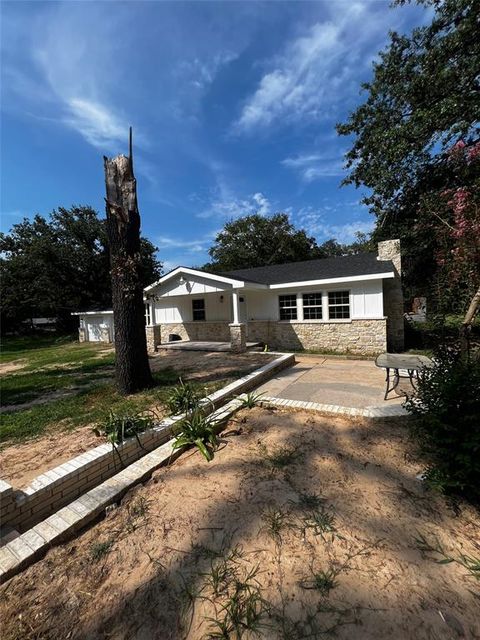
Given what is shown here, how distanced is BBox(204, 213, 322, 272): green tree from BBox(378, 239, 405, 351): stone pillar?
19065mm

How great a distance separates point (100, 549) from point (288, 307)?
1084cm

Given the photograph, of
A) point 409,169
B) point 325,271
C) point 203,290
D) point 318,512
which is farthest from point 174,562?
point 409,169

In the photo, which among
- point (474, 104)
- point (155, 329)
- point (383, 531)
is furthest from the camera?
point (155, 329)

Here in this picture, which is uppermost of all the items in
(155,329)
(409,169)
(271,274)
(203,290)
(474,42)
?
(474,42)

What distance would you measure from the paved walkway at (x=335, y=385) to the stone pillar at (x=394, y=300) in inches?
110

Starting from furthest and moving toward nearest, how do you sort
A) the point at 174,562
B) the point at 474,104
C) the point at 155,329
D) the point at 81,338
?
the point at 81,338
the point at 155,329
the point at 474,104
the point at 174,562

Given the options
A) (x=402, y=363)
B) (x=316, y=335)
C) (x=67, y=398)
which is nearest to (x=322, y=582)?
(x=402, y=363)

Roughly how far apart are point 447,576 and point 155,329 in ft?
42.5

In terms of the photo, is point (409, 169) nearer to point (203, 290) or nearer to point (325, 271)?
point (325, 271)

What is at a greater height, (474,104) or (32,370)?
(474,104)

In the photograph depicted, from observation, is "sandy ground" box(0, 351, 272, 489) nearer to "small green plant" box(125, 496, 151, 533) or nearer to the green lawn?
the green lawn

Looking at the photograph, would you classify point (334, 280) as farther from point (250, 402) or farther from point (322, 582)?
point (322, 582)

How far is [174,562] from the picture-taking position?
200cm

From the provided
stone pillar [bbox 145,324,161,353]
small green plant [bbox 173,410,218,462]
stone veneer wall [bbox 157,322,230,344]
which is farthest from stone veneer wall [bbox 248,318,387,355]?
small green plant [bbox 173,410,218,462]
